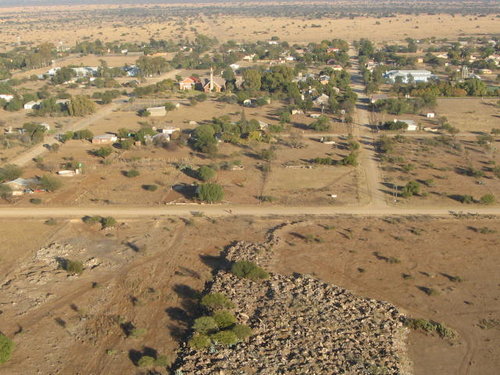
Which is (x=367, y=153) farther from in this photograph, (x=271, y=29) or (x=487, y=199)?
(x=271, y=29)

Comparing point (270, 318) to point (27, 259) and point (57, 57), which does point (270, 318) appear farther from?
point (57, 57)

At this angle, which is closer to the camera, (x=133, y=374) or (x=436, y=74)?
(x=133, y=374)

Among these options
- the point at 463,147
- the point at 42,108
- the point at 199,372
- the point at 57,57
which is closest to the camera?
the point at 199,372

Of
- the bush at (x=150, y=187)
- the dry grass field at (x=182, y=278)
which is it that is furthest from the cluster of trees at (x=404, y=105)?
the bush at (x=150, y=187)

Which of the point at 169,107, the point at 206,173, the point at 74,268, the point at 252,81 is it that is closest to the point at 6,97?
the point at 169,107

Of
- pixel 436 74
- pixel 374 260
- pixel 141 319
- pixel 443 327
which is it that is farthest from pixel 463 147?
pixel 436 74

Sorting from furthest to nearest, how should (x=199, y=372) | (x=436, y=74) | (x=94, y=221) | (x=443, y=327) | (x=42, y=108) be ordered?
(x=436, y=74) < (x=42, y=108) < (x=94, y=221) < (x=443, y=327) < (x=199, y=372)

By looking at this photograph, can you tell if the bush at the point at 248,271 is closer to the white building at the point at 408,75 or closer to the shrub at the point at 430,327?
the shrub at the point at 430,327
